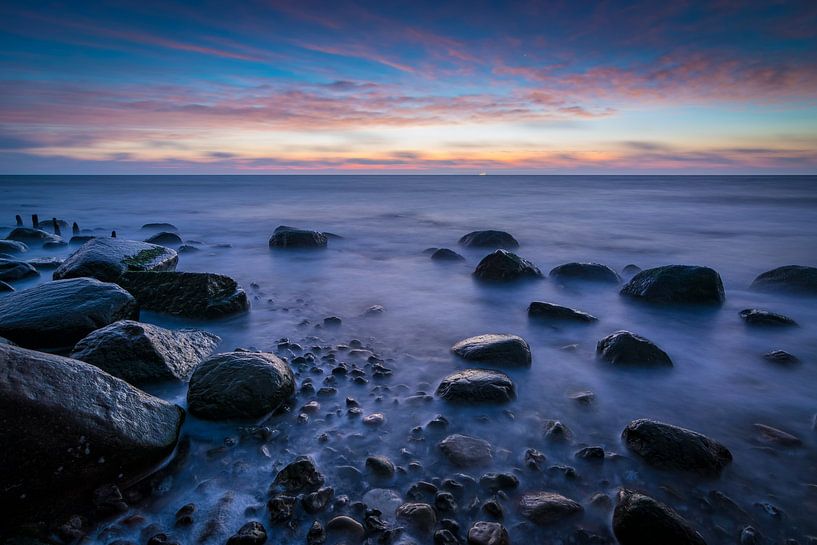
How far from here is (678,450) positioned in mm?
2902

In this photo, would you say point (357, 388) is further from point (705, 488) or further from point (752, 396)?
point (752, 396)

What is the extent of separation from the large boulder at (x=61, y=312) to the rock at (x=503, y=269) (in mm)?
5810

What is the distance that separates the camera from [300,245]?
39.2 ft

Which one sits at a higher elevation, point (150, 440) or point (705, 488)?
point (150, 440)

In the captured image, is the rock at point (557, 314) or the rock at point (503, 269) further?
the rock at point (503, 269)

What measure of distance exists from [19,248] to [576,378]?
1332cm

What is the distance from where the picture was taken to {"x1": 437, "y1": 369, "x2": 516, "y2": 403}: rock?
371cm

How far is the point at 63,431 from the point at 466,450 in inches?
94.9

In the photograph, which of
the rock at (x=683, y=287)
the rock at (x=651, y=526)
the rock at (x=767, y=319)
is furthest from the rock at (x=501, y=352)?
the rock at (x=767, y=319)

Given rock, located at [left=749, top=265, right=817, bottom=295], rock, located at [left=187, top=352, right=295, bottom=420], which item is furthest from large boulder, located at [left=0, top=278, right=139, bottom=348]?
rock, located at [left=749, top=265, right=817, bottom=295]

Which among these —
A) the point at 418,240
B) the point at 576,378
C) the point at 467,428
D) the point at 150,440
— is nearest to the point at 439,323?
the point at 576,378

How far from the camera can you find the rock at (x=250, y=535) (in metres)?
2.25

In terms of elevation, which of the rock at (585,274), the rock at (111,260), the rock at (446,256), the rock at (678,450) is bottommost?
the rock at (446,256)

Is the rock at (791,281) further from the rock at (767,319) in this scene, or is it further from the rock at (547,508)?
the rock at (547,508)
